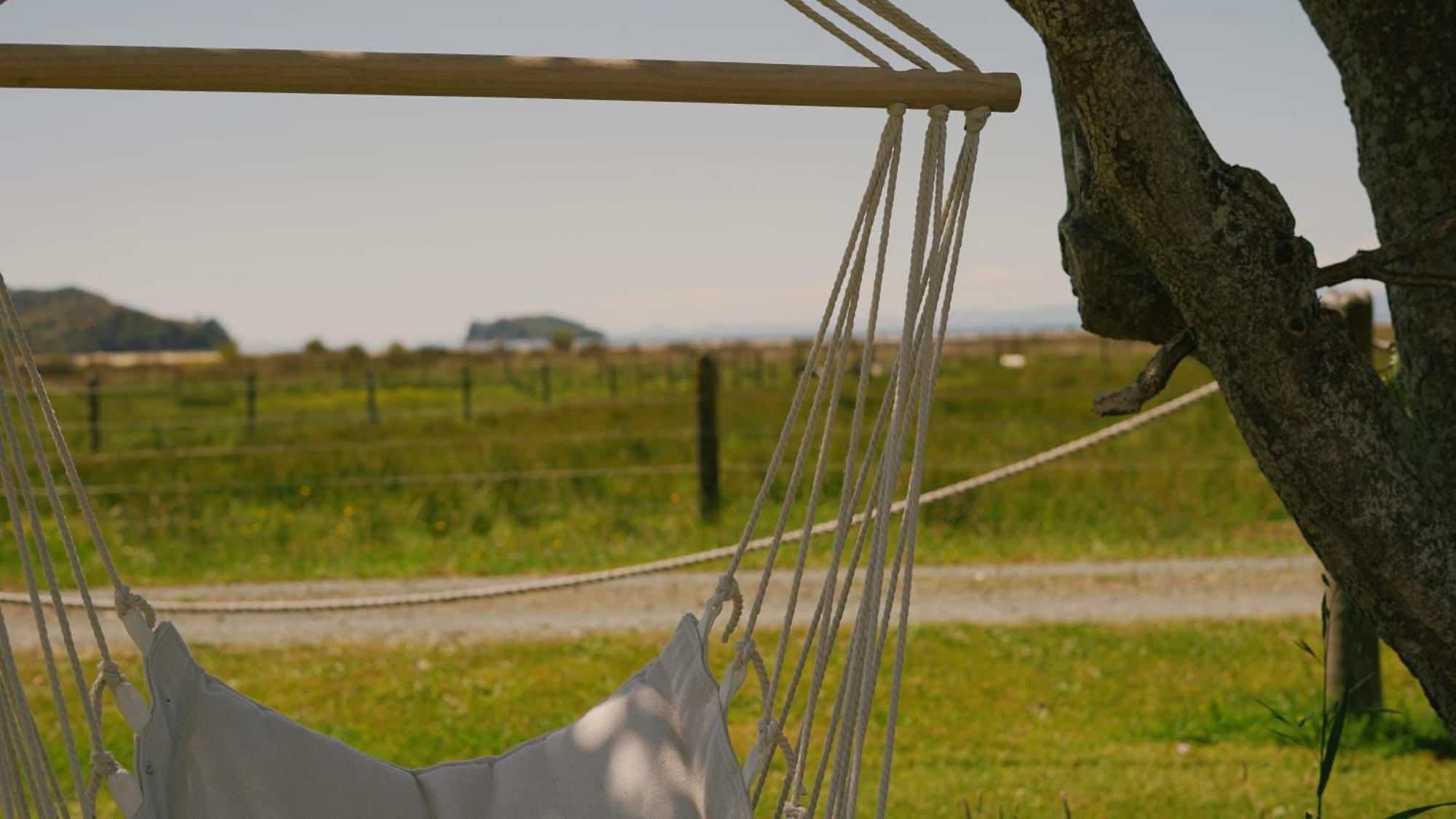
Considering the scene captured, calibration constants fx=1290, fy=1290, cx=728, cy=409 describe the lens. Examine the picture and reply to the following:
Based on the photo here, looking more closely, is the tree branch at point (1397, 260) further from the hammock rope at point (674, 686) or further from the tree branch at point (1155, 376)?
the hammock rope at point (674, 686)

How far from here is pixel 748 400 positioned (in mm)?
14234

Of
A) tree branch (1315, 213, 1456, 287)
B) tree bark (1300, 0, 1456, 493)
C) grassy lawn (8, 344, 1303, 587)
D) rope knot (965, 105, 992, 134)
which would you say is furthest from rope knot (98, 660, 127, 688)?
grassy lawn (8, 344, 1303, 587)

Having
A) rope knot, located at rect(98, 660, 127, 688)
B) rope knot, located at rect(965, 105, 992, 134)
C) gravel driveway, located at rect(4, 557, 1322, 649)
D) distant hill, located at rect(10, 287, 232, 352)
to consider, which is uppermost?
distant hill, located at rect(10, 287, 232, 352)

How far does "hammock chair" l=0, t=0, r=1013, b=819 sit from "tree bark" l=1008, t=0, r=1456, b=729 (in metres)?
0.15

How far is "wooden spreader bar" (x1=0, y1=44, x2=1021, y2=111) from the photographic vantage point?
1.28 metres

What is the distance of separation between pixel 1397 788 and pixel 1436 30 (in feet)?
6.35

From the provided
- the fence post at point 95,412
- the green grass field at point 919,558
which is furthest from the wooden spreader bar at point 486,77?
the fence post at point 95,412

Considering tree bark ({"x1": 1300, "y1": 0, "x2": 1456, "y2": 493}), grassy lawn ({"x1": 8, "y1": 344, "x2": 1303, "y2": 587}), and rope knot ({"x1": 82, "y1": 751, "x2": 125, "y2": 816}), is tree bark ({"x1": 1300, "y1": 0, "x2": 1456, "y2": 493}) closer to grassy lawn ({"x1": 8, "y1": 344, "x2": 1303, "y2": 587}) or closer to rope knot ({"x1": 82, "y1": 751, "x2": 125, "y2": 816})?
rope knot ({"x1": 82, "y1": 751, "x2": 125, "y2": 816})

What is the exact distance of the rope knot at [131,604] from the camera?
1.43m

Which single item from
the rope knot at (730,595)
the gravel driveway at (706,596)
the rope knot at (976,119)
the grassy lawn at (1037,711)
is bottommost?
the grassy lawn at (1037,711)

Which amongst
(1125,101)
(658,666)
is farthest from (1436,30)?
(658,666)

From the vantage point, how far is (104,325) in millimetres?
95312

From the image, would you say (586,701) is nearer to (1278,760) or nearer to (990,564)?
(1278,760)

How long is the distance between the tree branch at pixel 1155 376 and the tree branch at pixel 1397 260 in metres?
0.16
